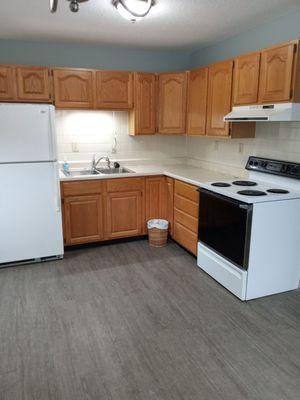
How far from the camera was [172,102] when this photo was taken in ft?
13.3

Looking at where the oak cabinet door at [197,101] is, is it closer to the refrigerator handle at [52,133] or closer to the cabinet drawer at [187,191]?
the cabinet drawer at [187,191]

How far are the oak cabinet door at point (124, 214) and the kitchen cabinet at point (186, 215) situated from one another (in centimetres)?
47

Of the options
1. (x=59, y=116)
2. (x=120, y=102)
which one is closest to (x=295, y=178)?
(x=120, y=102)

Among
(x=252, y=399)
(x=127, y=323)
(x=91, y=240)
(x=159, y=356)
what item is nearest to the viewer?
(x=252, y=399)

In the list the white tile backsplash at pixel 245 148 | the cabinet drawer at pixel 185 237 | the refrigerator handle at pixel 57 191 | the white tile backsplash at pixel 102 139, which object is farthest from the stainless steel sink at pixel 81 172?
the white tile backsplash at pixel 245 148

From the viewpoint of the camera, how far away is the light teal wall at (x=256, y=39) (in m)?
2.84

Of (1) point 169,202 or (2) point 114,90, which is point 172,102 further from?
(1) point 169,202

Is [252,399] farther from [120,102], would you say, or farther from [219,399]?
[120,102]

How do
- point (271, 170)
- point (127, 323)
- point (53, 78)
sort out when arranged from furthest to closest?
point (53, 78) → point (271, 170) → point (127, 323)

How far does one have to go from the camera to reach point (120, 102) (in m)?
3.92

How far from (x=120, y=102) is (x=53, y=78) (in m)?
0.81

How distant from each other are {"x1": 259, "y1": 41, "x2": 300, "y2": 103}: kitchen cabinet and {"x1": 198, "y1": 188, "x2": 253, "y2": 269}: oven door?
37.0 inches

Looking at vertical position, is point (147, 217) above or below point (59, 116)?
below

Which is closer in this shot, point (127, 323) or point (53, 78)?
point (127, 323)
